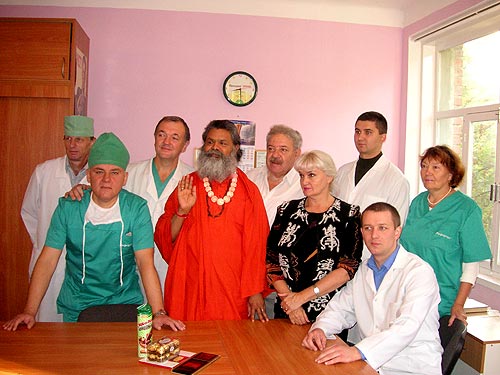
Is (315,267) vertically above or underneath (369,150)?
underneath

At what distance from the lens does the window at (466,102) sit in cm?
409

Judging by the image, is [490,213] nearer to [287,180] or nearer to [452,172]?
[452,172]

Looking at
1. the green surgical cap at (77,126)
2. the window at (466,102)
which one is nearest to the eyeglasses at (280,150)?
the green surgical cap at (77,126)

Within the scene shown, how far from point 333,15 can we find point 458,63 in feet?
4.32

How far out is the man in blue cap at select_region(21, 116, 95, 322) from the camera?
328 cm

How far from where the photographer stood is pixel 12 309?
4.04 meters

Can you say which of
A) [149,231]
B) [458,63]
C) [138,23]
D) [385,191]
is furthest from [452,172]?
[138,23]

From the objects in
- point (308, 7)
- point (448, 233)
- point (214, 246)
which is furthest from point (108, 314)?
point (308, 7)

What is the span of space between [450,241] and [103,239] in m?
1.84

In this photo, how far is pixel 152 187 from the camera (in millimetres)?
3176

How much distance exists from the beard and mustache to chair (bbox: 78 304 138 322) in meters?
0.81

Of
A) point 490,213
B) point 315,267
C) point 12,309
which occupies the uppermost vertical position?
point 490,213

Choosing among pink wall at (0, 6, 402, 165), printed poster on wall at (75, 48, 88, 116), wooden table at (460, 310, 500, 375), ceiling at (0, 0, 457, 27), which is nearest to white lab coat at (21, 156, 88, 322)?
printed poster on wall at (75, 48, 88, 116)

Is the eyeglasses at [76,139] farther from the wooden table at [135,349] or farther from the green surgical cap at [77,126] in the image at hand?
the wooden table at [135,349]
